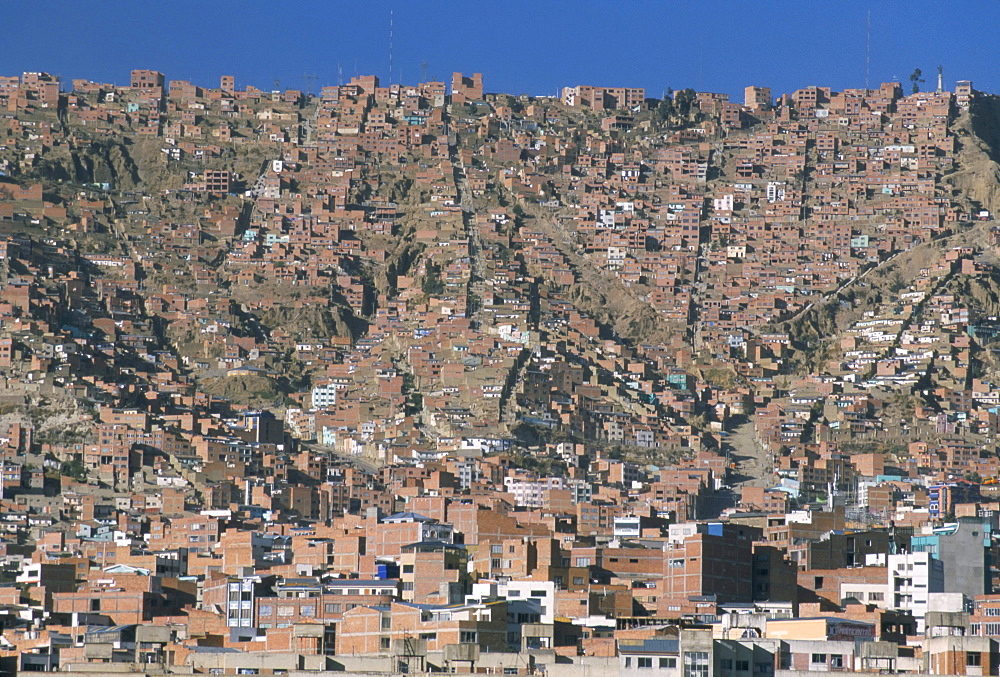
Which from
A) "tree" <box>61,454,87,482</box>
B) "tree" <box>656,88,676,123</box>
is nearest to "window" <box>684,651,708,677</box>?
"tree" <box>61,454,87,482</box>

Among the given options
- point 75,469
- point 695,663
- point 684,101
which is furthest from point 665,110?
point 695,663

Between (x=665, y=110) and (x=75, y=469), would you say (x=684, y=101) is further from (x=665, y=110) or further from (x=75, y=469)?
(x=75, y=469)

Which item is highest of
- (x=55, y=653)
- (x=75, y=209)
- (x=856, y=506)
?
(x=75, y=209)

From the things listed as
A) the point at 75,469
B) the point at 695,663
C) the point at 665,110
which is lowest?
the point at 695,663

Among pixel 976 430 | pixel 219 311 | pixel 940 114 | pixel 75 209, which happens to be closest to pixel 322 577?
pixel 976 430

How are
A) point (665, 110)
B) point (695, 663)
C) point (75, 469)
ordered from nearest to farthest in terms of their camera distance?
point (695, 663) → point (75, 469) → point (665, 110)

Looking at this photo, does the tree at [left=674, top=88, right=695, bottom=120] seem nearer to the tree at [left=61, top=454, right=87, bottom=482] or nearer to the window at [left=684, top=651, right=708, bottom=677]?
the tree at [left=61, top=454, right=87, bottom=482]

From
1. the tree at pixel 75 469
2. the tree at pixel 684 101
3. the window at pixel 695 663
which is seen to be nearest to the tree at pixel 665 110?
the tree at pixel 684 101

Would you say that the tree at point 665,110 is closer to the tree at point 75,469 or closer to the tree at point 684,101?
the tree at point 684,101

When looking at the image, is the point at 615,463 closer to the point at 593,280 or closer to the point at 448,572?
the point at 593,280
